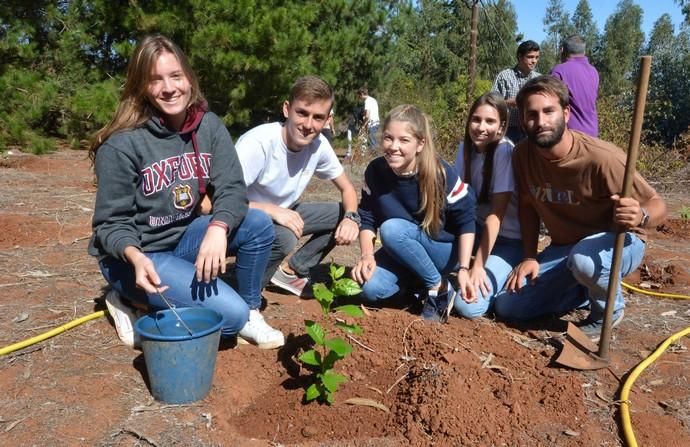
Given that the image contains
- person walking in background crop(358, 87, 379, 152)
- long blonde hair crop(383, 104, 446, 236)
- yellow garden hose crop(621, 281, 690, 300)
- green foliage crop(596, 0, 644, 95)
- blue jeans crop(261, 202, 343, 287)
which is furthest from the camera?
green foliage crop(596, 0, 644, 95)

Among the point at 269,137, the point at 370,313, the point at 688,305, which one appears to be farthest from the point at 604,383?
the point at 269,137

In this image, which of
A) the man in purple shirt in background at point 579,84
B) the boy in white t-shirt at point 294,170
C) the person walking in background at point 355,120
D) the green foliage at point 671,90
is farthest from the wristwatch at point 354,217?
the green foliage at point 671,90

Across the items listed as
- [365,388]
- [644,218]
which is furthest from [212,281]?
[644,218]

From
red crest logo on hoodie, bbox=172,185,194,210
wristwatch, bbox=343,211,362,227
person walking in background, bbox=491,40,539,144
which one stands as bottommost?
wristwatch, bbox=343,211,362,227

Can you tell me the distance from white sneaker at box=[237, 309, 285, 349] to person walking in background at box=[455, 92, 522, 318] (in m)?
0.99

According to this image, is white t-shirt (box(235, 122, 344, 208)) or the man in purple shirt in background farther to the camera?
the man in purple shirt in background

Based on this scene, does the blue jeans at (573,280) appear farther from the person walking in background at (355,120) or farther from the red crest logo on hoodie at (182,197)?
the person walking in background at (355,120)

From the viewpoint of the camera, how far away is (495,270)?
3.16m

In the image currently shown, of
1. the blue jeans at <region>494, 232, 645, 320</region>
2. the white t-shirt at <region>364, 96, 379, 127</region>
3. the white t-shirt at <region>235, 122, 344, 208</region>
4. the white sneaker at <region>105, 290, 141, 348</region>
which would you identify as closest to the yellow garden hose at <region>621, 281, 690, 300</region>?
the blue jeans at <region>494, 232, 645, 320</region>

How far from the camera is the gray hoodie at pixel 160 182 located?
236cm

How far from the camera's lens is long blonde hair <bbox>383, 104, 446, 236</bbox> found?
9.29 feet

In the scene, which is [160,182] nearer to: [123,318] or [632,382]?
[123,318]

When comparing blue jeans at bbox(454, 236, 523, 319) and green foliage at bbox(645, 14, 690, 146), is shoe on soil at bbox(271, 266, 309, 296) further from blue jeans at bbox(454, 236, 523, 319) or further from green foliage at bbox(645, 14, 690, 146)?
green foliage at bbox(645, 14, 690, 146)

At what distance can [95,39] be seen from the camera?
8.64 m
